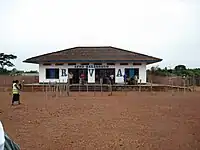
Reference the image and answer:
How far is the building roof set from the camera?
119 ft

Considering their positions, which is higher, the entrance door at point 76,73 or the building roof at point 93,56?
the building roof at point 93,56

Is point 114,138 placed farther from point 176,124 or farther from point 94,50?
point 94,50

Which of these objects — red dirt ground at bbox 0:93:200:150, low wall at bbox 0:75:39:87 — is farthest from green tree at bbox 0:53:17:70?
red dirt ground at bbox 0:93:200:150

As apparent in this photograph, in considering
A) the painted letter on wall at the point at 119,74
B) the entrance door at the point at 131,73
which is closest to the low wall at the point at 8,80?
the painted letter on wall at the point at 119,74

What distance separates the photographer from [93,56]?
37438 mm

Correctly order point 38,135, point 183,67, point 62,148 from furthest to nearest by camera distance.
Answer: point 183,67 < point 38,135 < point 62,148

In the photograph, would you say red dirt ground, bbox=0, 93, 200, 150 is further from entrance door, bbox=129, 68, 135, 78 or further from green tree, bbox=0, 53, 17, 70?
green tree, bbox=0, 53, 17, 70

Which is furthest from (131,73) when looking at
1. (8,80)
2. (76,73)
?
(8,80)

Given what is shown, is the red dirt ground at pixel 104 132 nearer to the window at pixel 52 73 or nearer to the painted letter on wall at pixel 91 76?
the painted letter on wall at pixel 91 76

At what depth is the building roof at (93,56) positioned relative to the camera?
36125mm

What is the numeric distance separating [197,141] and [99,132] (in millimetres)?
2574

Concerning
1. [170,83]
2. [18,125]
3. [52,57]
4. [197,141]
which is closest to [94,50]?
[52,57]

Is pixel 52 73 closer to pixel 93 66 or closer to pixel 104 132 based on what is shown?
pixel 93 66

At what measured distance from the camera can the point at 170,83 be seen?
3772 centimetres
